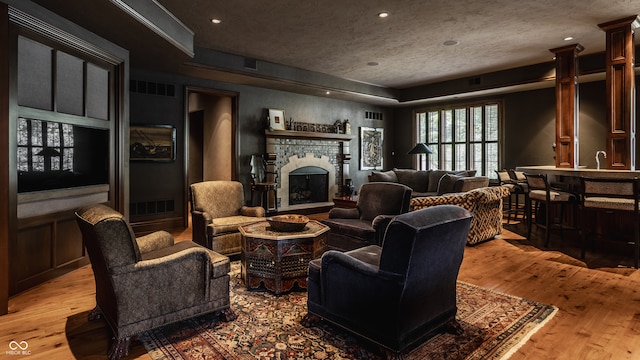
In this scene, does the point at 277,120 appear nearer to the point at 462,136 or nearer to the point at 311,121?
the point at 311,121

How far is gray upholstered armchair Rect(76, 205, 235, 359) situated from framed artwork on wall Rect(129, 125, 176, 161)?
3642mm

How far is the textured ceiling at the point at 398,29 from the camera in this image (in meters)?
4.21

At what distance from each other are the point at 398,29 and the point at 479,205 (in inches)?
105

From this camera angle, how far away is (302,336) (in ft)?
8.14

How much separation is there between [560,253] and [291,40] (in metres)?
4.70

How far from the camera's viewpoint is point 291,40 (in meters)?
5.38

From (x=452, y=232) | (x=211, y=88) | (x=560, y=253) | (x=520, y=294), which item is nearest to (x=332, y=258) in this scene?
(x=452, y=232)

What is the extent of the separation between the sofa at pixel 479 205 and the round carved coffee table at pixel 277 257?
175 centimetres

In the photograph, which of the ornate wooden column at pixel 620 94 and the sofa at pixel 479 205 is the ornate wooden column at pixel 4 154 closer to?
the sofa at pixel 479 205

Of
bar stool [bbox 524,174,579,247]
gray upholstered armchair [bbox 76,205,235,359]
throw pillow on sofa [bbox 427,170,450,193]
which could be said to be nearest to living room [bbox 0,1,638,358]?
bar stool [bbox 524,174,579,247]

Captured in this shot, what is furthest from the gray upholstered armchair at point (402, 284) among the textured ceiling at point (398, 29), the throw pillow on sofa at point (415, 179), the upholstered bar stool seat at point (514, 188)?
the throw pillow on sofa at point (415, 179)

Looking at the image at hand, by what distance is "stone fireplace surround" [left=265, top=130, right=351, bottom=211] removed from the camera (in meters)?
7.55

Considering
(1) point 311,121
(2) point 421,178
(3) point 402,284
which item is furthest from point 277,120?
(3) point 402,284

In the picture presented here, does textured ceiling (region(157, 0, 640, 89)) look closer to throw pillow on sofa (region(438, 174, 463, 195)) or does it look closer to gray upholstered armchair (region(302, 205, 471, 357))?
throw pillow on sofa (region(438, 174, 463, 195))
